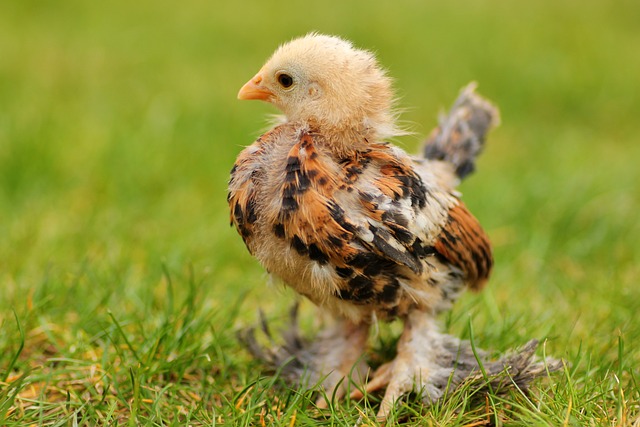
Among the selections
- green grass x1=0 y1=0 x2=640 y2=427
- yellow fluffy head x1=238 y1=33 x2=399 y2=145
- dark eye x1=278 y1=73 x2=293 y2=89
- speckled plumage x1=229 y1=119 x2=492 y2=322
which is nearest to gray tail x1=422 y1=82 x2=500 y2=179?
green grass x1=0 y1=0 x2=640 y2=427

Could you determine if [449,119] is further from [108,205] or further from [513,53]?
[513,53]

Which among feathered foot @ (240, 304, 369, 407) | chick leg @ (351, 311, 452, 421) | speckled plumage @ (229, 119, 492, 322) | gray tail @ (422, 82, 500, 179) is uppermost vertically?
gray tail @ (422, 82, 500, 179)

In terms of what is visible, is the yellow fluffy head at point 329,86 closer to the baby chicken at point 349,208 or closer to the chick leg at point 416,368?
the baby chicken at point 349,208

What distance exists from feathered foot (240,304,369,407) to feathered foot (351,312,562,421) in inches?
8.1

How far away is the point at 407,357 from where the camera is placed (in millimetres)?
3152

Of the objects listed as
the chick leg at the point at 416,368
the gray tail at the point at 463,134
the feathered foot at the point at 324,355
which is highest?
the gray tail at the point at 463,134

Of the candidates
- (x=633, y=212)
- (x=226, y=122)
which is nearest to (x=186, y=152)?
(x=226, y=122)

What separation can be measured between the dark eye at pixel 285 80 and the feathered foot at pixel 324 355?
1.13m

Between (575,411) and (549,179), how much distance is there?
3683 mm

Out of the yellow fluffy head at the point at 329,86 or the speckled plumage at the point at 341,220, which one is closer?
the speckled plumage at the point at 341,220

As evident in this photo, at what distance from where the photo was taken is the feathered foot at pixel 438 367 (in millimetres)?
2990

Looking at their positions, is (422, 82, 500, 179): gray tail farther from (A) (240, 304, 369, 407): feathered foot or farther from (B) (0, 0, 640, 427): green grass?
(A) (240, 304, 369, 407): feathered foot

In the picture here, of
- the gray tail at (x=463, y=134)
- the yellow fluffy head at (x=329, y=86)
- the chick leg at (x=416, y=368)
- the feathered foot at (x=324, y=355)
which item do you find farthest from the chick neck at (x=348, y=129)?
the gray tail at (x=463, y=134)

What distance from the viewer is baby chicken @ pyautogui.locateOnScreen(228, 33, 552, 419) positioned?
2.74 metres
